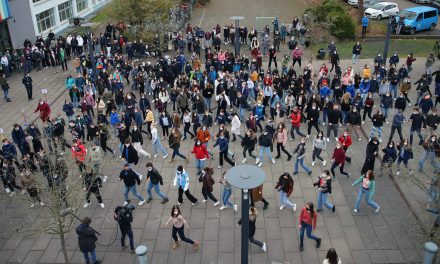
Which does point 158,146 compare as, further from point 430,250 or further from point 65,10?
point 65,10

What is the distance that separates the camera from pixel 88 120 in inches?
659

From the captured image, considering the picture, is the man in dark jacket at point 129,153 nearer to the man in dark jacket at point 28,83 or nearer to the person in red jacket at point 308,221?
the person in red jacket at point 308,221

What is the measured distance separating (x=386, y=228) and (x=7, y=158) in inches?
495

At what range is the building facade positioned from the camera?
28.7 m

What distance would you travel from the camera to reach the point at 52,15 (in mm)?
33812

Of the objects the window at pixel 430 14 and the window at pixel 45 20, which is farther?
the window at pixel 45 20

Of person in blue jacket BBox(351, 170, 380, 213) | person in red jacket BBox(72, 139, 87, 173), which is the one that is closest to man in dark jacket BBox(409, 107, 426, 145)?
person in blue jacket BBox(351, 170, 380, 213)

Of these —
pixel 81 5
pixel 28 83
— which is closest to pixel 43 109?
pixel 28 83

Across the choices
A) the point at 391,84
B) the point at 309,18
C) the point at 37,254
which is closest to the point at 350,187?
the point at 391,84

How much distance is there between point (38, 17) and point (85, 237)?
25861 millimetres

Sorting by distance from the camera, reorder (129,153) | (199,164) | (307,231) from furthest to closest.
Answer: (199,164) < (129,153) < (307,231)

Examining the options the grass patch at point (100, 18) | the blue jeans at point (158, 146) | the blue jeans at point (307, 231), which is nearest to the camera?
the blue jeans at point (307, 231)

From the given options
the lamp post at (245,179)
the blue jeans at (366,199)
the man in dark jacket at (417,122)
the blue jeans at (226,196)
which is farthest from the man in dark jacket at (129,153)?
the man in dark jacket at (417,122)

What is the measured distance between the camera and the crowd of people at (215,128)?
12.6 meters
